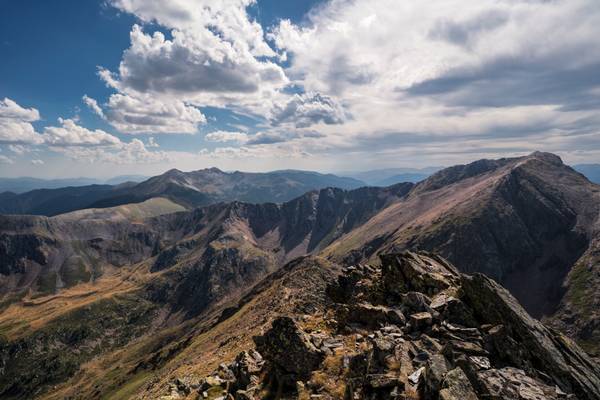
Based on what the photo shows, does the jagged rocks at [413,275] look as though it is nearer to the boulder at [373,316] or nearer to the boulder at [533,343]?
the boulder at [533,343]

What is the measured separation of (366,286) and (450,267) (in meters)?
15.2

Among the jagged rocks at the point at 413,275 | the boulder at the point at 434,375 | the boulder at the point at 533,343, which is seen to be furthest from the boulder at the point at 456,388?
the jagged rocks at the point at 413,275

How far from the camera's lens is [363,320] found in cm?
3703

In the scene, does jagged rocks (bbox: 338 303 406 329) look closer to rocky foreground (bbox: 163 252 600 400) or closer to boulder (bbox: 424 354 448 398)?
rocky foreground (bbox: 163 252 600 400)

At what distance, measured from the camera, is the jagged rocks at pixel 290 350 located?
30.6 meters

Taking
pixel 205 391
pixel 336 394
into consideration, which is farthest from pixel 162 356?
pixel 336 394

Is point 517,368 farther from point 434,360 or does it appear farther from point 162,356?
point 162,356

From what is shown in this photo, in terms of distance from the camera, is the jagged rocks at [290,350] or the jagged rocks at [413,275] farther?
the jagged rocks at [413,275]

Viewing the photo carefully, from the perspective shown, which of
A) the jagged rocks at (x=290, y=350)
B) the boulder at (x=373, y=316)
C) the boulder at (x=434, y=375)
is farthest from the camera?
the boulder at (x=373, y=316)

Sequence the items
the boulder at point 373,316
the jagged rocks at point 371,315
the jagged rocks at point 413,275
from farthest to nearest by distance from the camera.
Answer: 1. the jagged rocks at point 413,275
2. the jagged rocks at point 371,315
3. the boulder at point 373,316

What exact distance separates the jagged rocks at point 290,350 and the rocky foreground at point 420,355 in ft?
0.29

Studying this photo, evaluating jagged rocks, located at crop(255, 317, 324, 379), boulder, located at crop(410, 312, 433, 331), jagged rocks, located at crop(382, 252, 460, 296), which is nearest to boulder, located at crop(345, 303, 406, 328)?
boulder, located at crop(410, 312, 433, 331)

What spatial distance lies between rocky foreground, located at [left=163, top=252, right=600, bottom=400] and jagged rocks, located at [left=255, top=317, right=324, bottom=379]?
89mm

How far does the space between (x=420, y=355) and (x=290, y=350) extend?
11947 millimetres
